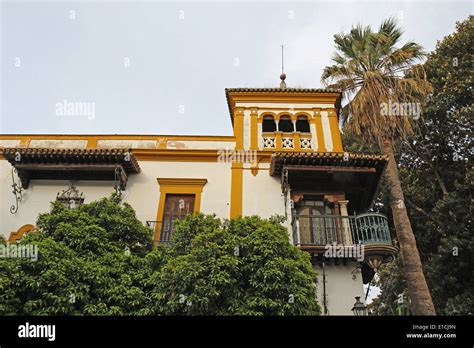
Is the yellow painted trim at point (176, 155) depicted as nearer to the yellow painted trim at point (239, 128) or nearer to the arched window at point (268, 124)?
the yellow painted trim at point (239, 128)

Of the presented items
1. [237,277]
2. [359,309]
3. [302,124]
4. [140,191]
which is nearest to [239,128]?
[302,124]

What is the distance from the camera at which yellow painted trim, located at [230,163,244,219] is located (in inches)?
463

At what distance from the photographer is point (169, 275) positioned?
787 cm

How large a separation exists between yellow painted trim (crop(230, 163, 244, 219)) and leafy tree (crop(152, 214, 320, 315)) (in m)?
3.10

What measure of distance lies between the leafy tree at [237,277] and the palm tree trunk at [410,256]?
402 cm

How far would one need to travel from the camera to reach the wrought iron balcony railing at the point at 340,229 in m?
10.4

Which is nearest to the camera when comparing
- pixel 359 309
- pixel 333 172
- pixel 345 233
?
pixel 359 309

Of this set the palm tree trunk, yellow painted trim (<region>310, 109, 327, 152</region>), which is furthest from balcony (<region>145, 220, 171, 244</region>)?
the palm tree trunk

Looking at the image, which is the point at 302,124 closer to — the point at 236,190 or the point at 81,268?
the point at 236,190

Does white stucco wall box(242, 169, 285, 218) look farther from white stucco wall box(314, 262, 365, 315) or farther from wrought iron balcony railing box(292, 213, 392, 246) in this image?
white stucco wall box(314, 262, 365, 315)

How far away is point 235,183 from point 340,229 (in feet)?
11.5

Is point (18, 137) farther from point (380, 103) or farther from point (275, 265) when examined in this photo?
point (380, 103)
